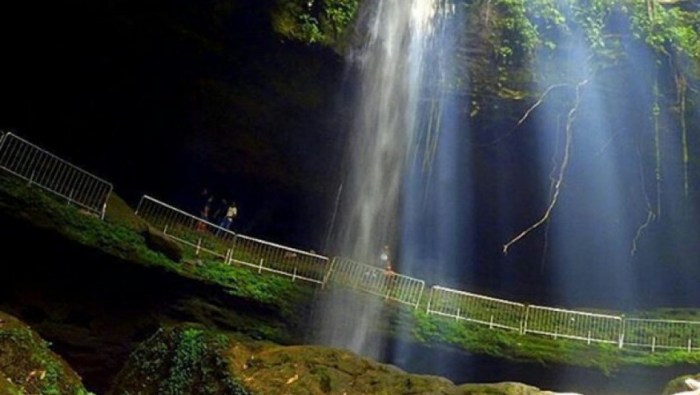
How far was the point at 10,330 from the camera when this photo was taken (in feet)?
20.6

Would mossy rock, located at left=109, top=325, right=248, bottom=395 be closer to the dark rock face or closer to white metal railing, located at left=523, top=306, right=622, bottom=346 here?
the dark rock face

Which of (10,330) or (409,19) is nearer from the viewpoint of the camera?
(10,330)

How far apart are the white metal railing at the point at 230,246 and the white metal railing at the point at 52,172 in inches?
45.2

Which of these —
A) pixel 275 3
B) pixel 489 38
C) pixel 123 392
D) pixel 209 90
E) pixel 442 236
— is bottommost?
pixel 123 392

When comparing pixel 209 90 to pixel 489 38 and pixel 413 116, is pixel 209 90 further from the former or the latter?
pixel 489 38

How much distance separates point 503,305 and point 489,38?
5.99m

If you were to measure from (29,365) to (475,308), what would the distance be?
10.5 metres

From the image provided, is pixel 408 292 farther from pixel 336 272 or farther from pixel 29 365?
pixel 29 365

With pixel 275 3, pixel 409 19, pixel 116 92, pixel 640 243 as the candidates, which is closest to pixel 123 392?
pixel 275 3

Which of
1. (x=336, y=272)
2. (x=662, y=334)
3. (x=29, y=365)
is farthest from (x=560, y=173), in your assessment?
(x=29, y=365)

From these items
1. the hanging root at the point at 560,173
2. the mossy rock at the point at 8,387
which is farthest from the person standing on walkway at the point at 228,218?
the mossy rock at the point at 8,387

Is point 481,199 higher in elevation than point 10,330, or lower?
higher

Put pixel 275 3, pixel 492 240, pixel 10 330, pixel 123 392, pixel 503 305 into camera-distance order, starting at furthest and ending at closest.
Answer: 1. pixel 492 240
2. pixel 503 305
3. pixel 275 3
4. pixel 123 392
5. pixel 10 330

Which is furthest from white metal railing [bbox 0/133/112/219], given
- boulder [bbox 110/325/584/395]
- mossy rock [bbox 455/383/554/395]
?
mossy rock [bbox 455/383/554/395]
